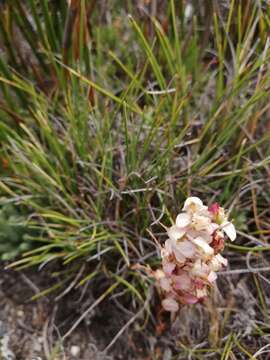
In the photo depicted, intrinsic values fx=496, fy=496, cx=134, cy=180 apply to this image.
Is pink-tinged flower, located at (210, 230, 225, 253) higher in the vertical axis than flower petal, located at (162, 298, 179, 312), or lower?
higher

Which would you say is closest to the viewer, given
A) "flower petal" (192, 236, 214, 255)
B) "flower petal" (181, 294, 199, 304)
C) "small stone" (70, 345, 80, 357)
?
"flower petal" (192, 236, 214, 255)

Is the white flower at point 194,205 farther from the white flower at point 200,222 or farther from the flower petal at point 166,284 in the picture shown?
the flower petal at point 166,284

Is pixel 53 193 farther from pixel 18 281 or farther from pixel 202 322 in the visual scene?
pixel 202 322

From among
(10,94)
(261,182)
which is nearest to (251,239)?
(261,182)

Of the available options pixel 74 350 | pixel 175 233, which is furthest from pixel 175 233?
pixel 74 350

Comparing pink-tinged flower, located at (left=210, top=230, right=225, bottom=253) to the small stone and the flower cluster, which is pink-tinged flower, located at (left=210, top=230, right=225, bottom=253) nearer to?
the flower cluster

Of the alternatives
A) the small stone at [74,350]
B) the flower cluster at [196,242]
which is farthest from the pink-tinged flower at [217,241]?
the small stone at [74,350]

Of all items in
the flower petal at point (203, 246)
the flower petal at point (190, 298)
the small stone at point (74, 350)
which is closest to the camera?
the flower petal at point (203, 246)

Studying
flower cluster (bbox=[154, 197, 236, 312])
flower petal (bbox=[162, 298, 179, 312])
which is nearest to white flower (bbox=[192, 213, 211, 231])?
flower cluster (bbox=[154, 197, 236, 312])

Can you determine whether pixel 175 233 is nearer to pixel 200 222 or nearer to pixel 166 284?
pixel 200 222
